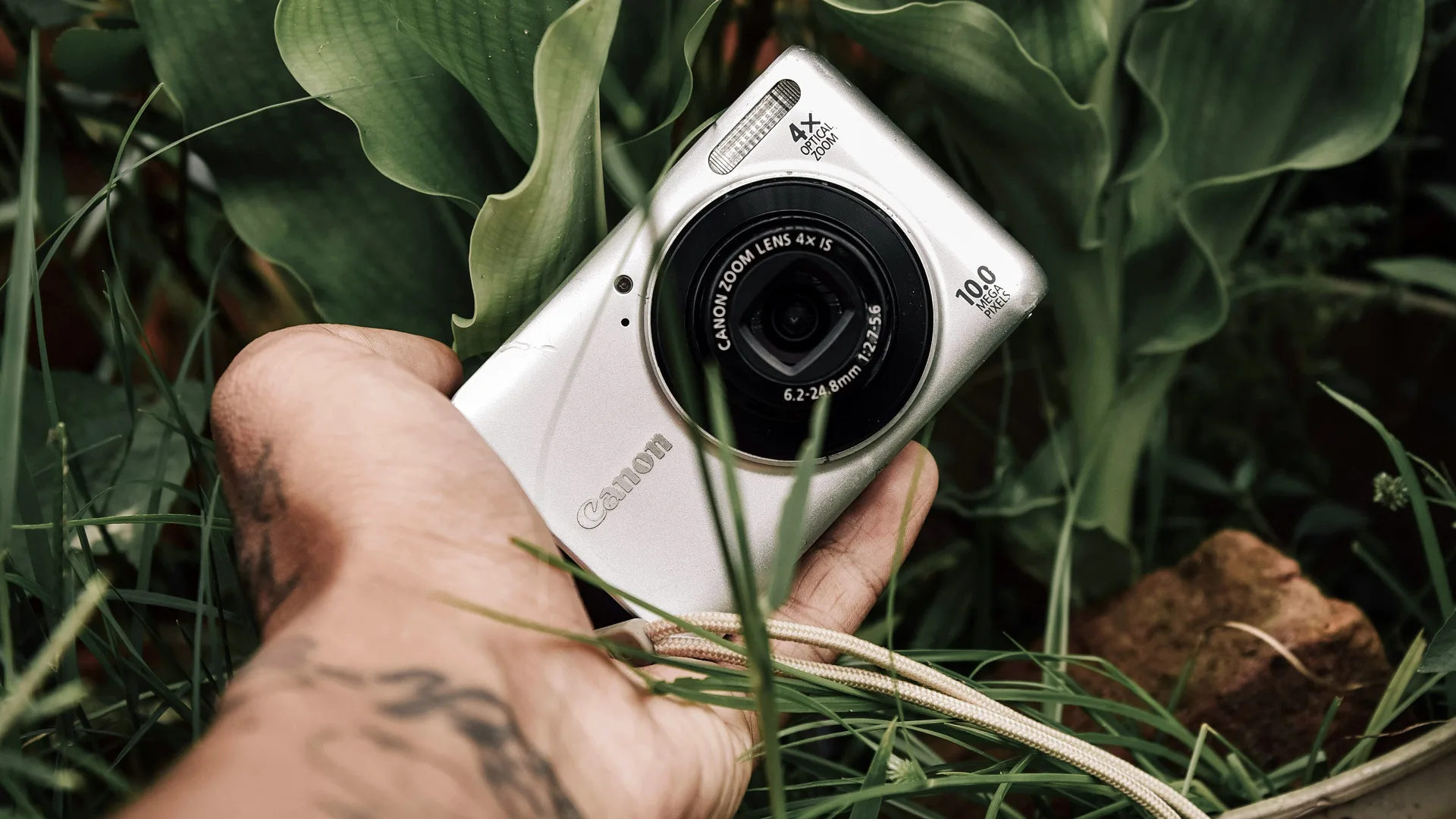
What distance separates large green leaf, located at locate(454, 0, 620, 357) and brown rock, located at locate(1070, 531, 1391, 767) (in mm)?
415

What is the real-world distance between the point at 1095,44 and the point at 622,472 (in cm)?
32

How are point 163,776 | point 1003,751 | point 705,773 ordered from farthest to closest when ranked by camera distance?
point 1003,751, point 705,773, point 163,776

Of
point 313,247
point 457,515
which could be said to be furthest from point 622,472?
point 313,247

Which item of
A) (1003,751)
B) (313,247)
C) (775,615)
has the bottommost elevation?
(1003,751)

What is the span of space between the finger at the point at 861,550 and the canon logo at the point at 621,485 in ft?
0.37

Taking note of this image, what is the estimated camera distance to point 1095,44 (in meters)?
0.45

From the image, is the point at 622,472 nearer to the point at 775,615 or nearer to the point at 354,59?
the point at 775,615

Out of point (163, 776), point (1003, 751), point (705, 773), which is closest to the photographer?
point (163, 776)

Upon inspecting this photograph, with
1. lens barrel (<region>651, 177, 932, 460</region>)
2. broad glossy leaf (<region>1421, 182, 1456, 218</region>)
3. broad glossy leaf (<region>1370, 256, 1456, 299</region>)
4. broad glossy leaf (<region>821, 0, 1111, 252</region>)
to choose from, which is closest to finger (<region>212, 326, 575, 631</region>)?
lens barrel (<region>651, 177, 932, 460</region>)

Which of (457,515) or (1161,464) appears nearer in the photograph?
(457,515)

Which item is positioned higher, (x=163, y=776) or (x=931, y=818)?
(x=163, y=776)

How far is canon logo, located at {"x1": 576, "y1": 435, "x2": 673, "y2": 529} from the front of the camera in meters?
0.45

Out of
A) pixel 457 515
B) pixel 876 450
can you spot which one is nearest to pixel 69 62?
pixel 457 515

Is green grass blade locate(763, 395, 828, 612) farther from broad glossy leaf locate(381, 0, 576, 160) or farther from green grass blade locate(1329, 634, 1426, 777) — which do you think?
green grass blade locate(1329, 634, 1426, 777)
